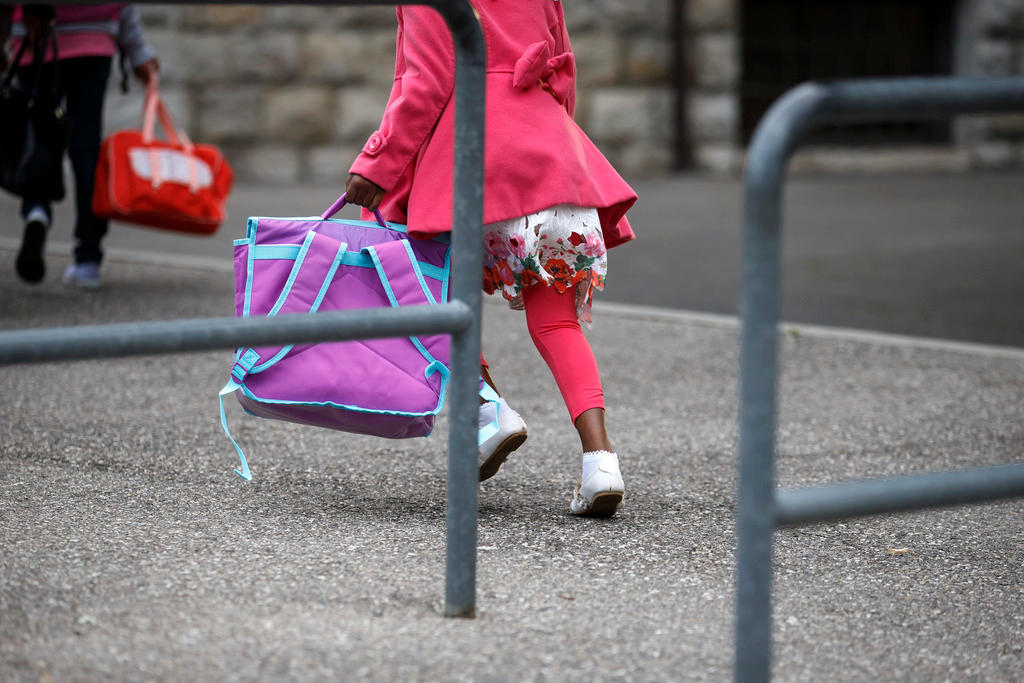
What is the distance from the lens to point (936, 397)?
4586mm

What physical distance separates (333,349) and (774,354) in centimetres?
129

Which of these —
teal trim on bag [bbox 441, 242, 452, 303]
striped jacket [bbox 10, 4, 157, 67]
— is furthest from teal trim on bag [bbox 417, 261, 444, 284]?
striped jacket [bbox 10, 4, 157, 67]

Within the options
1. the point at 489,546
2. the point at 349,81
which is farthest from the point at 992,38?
the point at 489,546

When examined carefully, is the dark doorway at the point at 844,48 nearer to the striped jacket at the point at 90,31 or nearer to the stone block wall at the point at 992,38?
the stone block wall at the point at 992,38

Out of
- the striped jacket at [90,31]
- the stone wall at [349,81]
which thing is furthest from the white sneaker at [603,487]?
the stone wall at [349,81]

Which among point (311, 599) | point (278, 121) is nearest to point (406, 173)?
point (311, 599)

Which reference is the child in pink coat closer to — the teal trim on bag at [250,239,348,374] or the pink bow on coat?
the pink bow on coat

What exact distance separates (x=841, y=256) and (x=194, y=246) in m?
3.71

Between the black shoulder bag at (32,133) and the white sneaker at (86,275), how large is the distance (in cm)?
55

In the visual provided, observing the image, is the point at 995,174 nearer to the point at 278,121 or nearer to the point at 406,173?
the point at 278,121

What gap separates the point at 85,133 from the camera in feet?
19.5

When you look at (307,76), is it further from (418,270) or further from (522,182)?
(418,270)

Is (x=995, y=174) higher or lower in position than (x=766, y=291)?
lower

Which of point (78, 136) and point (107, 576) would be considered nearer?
point (107, 576)
